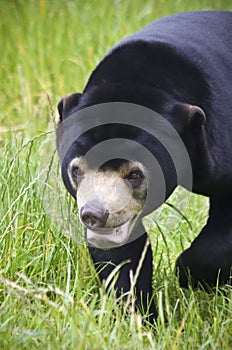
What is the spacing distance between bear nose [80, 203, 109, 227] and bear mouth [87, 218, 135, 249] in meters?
0.08

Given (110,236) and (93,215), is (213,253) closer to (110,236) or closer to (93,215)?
(110,236)

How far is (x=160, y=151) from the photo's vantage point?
3949mm

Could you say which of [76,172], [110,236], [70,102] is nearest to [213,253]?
[110,236]

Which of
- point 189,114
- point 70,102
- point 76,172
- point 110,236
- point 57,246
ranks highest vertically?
point 189,114

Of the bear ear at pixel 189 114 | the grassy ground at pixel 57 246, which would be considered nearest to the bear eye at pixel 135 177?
the bear ear at pixel 189 114

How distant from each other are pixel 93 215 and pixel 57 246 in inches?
26.7

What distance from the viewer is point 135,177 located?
3.89 metres

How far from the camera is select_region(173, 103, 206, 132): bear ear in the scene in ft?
12.9

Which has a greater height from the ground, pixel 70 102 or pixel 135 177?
pixel 70 102

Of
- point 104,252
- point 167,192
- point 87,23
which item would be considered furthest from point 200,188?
point 87,23

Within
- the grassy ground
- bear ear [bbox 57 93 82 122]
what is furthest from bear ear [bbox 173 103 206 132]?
the grassy ground

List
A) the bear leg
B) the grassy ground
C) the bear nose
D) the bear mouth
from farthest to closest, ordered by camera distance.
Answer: the bear leg → the bear mouth → the bear nose → the grassy ground

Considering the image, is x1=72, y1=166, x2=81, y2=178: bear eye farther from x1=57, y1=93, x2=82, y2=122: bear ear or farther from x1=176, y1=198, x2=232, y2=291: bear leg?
x1=176, y1=198, x2=232, y2=291: bear leg

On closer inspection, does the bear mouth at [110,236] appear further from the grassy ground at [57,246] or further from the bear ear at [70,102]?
the bear ear at [70,102]
